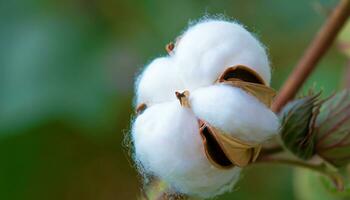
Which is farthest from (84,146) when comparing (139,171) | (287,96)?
(139,171)

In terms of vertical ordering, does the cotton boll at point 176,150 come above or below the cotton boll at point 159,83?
below

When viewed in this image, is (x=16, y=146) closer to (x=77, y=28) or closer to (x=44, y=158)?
(x=44, y=158)

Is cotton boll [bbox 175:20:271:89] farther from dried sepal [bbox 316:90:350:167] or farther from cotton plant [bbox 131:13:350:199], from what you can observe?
dried sepal [bbox 316:90:350:167]

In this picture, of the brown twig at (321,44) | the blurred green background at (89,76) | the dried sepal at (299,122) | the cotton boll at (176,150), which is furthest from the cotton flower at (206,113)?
the blurred green background at (89,76)

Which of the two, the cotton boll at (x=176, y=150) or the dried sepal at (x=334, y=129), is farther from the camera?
the dried sepal at (x=334, y=129)

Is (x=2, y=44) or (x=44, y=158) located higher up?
(x=2, y=44)

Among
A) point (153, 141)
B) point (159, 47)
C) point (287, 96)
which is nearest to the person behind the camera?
point (153, 141)

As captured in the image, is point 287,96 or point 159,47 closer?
point 287,96

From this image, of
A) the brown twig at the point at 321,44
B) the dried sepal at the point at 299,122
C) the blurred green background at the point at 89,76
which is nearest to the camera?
the dried sepal at the point at 299,122

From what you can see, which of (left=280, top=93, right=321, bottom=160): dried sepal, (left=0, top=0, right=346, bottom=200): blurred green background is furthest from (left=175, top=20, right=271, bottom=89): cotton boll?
(left=0, top=0, right=346, bottom=200): blurred green background

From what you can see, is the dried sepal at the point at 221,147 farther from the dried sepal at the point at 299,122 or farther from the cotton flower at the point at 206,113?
the dried sepal at the point at 299,122
